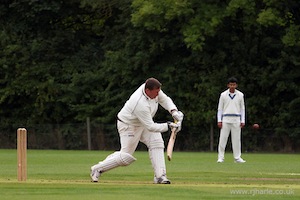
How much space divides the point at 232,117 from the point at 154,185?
1034 centimetres

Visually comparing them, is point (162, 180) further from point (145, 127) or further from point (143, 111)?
point (143, 111)

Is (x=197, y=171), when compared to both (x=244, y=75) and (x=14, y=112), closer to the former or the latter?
(x=244, y=75)

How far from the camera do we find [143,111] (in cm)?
1692

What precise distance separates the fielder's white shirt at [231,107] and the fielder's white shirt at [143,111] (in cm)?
905

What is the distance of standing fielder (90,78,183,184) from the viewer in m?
16.9

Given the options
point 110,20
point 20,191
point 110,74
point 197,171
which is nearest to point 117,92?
point 110,74

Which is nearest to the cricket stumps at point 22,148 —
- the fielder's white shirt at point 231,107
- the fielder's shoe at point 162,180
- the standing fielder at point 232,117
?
the fielder's shoe at point 162,180

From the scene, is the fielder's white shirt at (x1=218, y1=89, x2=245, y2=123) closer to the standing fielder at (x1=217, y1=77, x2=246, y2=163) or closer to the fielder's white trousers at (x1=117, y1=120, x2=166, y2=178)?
the standing fielder at (x1=217, y1=77, x2=246, y2=163)

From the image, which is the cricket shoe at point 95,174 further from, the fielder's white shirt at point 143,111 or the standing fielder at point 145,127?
the fielder's white shirt at point 143,111

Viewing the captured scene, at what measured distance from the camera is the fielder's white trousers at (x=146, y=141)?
1719cm

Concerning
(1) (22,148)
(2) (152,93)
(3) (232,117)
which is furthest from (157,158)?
(3) (232,117)

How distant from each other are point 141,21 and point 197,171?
20207 millimetres

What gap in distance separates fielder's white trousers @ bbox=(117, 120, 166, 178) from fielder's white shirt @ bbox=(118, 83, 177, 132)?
4.8 inches

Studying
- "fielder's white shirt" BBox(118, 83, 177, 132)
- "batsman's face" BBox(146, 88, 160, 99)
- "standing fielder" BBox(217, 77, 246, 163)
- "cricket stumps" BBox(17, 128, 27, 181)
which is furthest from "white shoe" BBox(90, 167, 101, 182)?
"standing fielder" BBox(217, 77, 246, 163)
